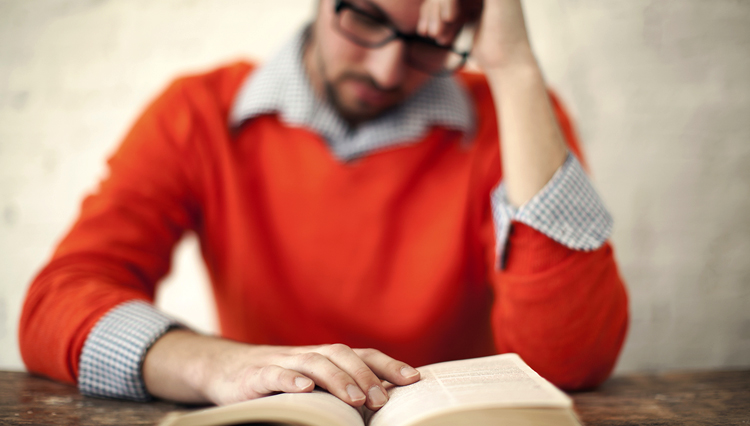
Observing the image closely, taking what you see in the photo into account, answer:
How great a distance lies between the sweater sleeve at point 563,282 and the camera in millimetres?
→ 598

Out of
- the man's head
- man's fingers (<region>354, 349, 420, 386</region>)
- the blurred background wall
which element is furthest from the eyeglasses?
the blurred background wall

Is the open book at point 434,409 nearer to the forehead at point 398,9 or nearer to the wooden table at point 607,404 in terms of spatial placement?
the wooden table at point 607,404

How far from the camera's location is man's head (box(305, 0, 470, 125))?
71 centimetres

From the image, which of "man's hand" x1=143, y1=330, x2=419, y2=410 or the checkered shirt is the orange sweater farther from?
"man's hand" x1=143, y1=330, x2=419, y2=410

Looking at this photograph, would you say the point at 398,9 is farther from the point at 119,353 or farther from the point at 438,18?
the point at 119,353

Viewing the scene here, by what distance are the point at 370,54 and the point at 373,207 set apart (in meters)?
0.29

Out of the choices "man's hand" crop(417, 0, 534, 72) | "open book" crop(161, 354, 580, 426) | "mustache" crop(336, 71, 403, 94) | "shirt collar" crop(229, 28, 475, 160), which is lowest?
"open book" crop(161, 354, 580, 426)

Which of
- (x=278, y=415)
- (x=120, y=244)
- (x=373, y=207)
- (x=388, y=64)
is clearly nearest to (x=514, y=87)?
(x=388, y=64)

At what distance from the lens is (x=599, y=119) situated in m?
1.25

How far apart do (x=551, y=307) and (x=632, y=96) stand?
0.95 meters

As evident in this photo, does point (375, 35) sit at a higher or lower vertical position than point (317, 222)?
higher

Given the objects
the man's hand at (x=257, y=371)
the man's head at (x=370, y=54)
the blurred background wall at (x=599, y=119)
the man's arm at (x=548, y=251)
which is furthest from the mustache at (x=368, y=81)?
the blurred background wall at (x=599, y=119)

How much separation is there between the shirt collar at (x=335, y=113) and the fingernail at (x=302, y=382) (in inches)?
21.9

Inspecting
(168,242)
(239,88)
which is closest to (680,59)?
(239,88)
